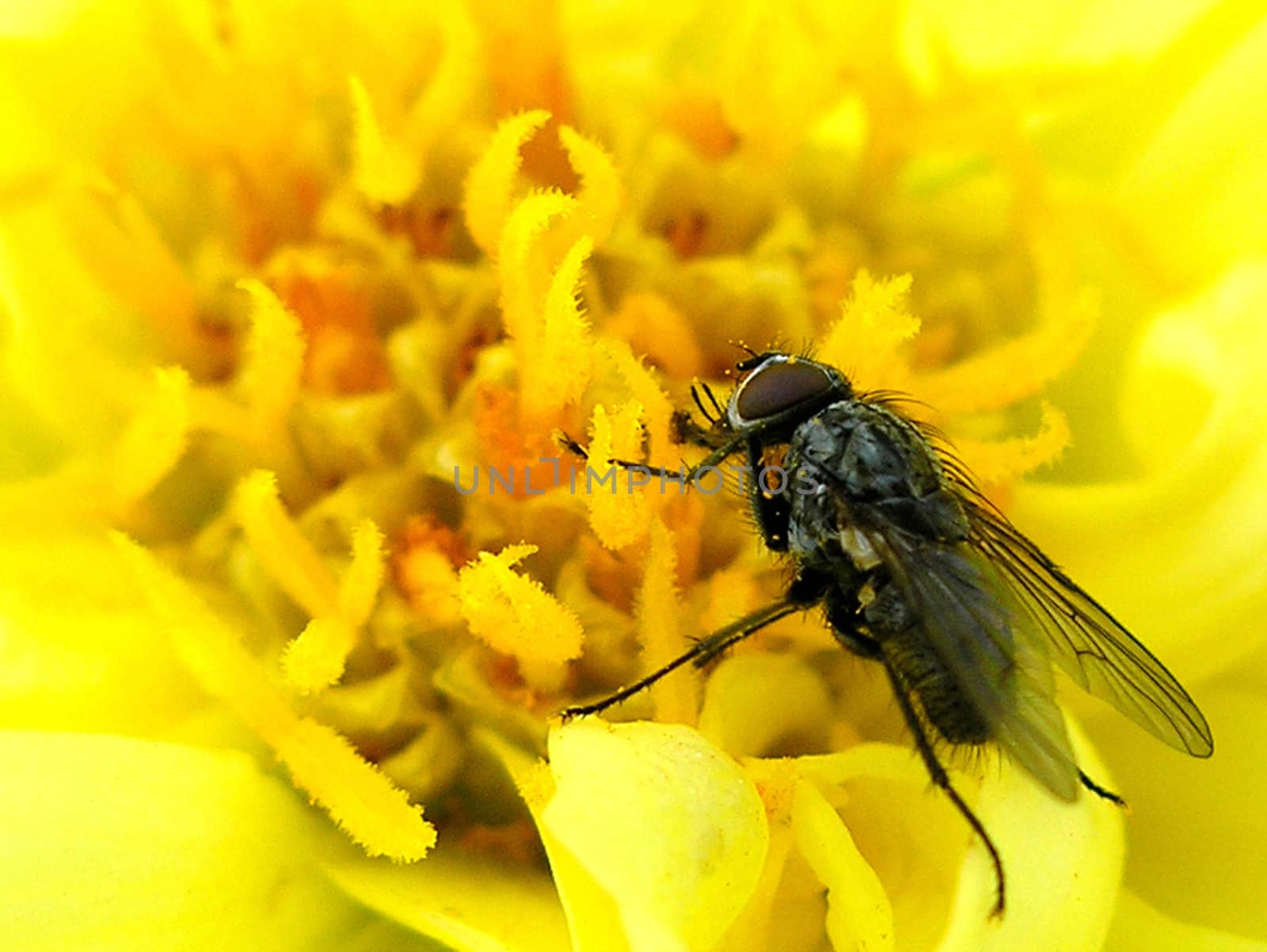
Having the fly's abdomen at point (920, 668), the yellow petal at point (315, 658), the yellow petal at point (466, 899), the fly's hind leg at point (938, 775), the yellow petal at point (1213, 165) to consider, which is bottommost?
the yellow petal at point (466, 899)

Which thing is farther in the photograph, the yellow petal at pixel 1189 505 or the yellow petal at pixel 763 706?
the yellow petal at pixel 1189 505

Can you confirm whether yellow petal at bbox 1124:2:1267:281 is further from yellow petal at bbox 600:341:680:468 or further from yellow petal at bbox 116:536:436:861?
yellow petal at bbox 116:536:436:861

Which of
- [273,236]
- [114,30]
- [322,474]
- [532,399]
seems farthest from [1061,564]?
[114,30]

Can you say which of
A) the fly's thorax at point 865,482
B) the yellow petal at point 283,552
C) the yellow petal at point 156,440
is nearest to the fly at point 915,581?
the fly's thorax at point 865,482

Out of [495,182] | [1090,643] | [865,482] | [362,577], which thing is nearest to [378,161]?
[495,182]

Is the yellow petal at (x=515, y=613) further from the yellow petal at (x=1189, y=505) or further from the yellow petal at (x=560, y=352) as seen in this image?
the yellow petal at (x=1189, y=505)

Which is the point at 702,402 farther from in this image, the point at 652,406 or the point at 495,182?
the point at 495,182
